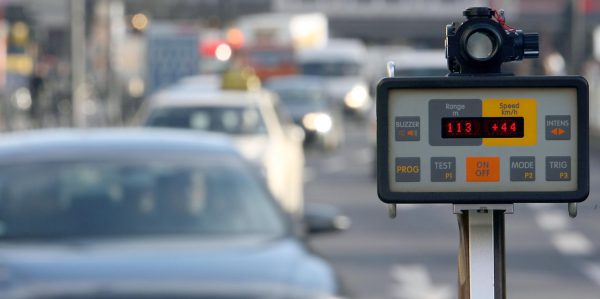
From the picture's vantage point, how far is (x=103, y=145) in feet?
24.5

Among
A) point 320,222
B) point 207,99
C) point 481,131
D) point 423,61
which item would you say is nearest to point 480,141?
point 481,131

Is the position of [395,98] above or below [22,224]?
above

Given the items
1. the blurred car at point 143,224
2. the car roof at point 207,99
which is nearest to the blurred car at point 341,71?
the car roof at point 207,99

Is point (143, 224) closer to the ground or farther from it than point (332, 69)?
farther from it

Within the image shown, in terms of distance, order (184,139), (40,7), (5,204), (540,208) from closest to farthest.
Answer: (5,204) → (184,139) → (540,208) → (40,7)

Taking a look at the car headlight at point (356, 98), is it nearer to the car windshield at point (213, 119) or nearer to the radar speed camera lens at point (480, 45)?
the car windshield at point (213, 119)

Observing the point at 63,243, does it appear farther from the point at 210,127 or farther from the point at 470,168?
the point at 210,127

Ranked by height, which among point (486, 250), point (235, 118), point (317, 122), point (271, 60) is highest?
point (486, 250)

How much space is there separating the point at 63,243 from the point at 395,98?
392 centimetres

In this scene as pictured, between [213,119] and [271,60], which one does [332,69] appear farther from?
[213,119]

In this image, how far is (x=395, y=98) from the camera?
2.77 meters

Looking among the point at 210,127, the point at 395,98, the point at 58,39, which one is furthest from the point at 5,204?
the point at 58,39

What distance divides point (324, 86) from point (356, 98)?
22.2 feet

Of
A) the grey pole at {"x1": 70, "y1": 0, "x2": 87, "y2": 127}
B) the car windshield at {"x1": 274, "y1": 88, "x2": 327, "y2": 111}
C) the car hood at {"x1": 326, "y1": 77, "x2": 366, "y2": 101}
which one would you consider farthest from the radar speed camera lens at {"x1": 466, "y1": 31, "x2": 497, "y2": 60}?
the car hood at {"x1": 326, "y1": 77, "x2": 366, "y2": 101}
